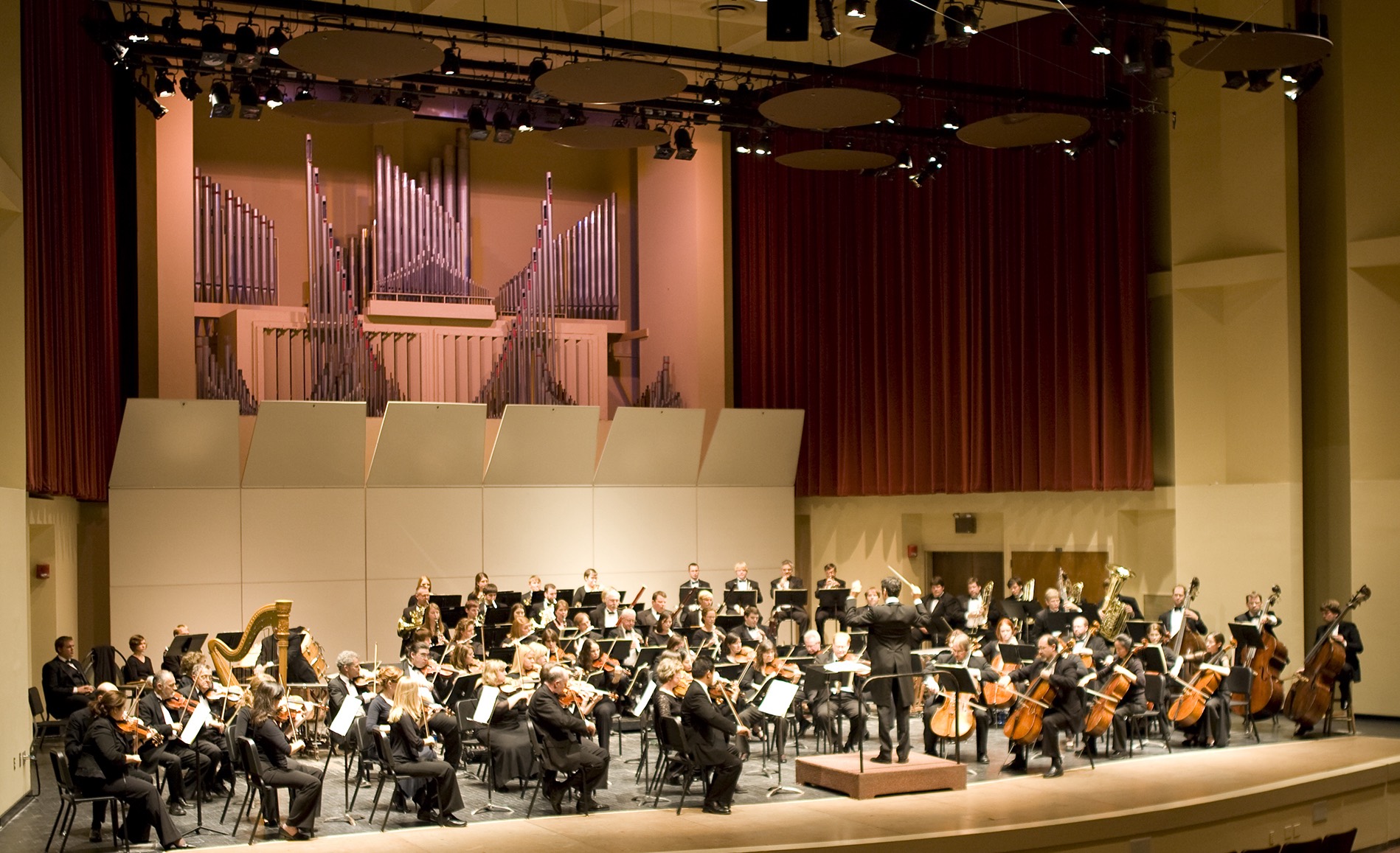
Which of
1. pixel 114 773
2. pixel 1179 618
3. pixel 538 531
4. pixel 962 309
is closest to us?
pixel 114 773

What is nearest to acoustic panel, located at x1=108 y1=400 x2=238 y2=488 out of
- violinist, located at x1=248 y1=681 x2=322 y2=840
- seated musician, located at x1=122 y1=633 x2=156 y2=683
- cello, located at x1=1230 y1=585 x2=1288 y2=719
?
seated musician, located at x1=122 y1=633 x2=156 y2=683

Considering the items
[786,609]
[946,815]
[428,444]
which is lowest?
[946,815]

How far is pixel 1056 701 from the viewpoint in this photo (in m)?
10.7

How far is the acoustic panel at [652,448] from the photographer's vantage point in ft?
57.4

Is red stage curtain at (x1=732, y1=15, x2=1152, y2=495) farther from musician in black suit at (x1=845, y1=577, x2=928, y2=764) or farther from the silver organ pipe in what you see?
the silver organ pipe

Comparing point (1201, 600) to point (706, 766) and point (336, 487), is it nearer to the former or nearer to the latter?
point (706, 766)

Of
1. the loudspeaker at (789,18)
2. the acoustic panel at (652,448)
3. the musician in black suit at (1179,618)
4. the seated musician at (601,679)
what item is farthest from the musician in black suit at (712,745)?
the acoustic panel at (652,448)

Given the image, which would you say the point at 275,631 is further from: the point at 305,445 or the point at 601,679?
the point at 305,445

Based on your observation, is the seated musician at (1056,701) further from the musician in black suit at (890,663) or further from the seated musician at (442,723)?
the seated musician at (442,723)

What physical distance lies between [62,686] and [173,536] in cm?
426

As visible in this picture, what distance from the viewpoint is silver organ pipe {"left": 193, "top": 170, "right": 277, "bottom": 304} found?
1688 cm

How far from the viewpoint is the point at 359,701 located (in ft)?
30.6

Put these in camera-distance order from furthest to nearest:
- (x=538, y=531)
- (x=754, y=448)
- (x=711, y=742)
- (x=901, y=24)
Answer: (x=754, y=448) → (x=538, y=531) → (x=901, y=24) → (x=711, y=742)

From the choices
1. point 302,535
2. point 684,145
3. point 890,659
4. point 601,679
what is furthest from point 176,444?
point 890,659
